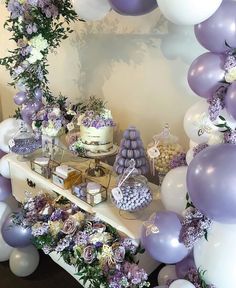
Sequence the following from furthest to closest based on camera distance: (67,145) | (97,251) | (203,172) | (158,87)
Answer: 1. (67,145)
2. (158,87)
3. (97,251)
4. (203,172)

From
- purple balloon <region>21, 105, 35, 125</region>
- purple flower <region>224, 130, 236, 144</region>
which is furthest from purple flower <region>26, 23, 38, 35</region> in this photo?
purple flower <region>224, 130, 236, 144</region>

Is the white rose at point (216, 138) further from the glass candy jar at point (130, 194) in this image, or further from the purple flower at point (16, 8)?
the purple flower at point (16, 8)

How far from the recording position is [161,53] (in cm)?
173

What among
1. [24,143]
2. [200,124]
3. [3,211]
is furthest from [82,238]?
[3,211]

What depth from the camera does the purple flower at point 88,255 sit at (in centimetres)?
144

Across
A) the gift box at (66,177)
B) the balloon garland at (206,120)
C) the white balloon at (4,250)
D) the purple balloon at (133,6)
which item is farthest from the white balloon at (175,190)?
the white balloon at (4,250)

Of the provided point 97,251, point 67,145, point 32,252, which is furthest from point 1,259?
point 97,251

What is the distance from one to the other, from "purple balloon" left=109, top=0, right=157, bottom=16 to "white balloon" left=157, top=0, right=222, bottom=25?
14 centimetres

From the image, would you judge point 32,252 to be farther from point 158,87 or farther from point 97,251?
point 158,87

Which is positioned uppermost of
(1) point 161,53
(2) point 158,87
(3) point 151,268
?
(1) point 161,53

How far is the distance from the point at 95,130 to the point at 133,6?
0.67 metres

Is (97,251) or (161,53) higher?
(161,53)

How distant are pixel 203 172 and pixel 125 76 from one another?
3.35 ft

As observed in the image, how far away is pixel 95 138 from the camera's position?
171 centimetres
